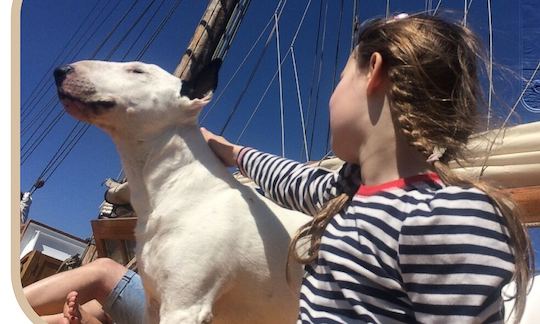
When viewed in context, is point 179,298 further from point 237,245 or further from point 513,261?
point 513,261

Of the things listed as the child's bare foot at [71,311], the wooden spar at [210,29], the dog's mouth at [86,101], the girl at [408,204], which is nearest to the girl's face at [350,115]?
the girl at [408,204]

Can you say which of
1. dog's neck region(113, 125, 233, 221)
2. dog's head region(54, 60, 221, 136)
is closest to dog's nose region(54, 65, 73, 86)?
dog's head region(54, 60, 221, 136)

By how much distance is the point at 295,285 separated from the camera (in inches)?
33.4

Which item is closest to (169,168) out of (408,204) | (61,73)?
(61,73)

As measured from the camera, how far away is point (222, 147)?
935 mm

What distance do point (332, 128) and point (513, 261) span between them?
24 centimetres

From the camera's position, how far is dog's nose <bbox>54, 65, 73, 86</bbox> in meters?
0.86

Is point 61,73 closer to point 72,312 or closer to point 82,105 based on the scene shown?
point 82,105

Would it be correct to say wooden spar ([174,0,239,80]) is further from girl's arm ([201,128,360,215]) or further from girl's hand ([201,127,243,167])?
girl's arm ([201,128,360,215])

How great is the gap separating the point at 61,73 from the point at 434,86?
0.52 metres

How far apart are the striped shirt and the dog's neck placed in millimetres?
285

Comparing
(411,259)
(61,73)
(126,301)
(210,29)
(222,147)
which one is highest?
(210,29)

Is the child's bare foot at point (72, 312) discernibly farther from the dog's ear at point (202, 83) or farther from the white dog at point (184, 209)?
the dog's ear at point (202, 83)

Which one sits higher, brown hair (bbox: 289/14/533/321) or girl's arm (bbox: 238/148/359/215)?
brown hair (bbox: 289/14/533/321)
